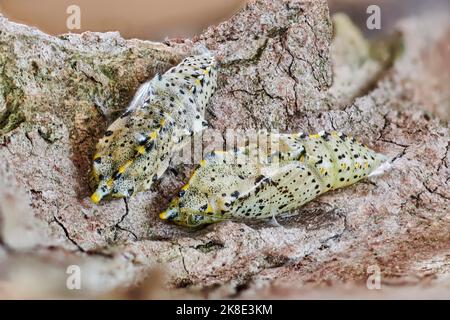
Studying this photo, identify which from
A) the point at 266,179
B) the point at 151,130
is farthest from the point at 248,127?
the point at 151,130

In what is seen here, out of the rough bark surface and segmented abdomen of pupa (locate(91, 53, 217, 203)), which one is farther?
segmented abdomen of pupa (locate(91, 53, 217, 203))

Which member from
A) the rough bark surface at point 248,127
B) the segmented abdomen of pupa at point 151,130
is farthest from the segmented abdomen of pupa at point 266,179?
the segmented abdomen of pupa at point 151,130

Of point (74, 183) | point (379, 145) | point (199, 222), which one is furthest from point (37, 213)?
point (379, 145)

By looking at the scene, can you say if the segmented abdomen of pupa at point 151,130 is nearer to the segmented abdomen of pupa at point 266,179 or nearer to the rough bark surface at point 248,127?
the rough bark surface at point 248,127

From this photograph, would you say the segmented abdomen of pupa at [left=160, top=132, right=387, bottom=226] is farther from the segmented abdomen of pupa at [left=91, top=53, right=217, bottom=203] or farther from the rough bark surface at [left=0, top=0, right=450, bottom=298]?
the segmented abdomen of pupa at [left=91, top=53, right=217, bottom=203]

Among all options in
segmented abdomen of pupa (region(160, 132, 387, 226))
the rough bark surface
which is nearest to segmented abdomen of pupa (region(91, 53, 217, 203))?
the rough bark surface
